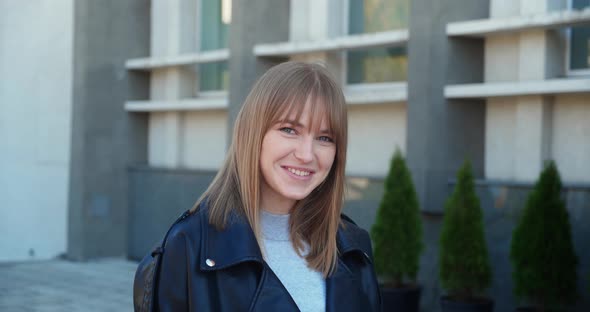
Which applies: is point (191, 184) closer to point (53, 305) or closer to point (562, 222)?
point (53, 305)

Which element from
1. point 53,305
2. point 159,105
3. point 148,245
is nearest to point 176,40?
point 159,105

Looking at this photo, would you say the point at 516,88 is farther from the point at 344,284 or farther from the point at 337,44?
the point at 344,284

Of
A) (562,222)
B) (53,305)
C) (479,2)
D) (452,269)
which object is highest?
(479,2)

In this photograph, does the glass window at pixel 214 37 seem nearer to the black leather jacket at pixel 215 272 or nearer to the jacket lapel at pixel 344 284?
the jacket lapel at pixel 344 284

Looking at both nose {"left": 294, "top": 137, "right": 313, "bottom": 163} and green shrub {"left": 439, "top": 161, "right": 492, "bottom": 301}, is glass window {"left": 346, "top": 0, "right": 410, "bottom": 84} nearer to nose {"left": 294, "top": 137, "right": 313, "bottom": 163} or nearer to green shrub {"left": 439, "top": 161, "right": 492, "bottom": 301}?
green shrub {"left": 439, "top": 161, "right": 492, "bottom": 301}

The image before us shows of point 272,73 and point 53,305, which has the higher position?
point 272,73

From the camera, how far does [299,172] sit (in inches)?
88.4

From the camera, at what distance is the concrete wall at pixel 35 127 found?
12.9 meters

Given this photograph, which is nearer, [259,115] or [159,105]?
[259,115]

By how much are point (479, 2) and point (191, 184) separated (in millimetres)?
5114

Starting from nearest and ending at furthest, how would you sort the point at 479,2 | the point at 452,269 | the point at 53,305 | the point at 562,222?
the point at 562,222, the point at 452,269, the point at 479,2, the point at 53,305

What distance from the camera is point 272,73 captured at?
2197 mm

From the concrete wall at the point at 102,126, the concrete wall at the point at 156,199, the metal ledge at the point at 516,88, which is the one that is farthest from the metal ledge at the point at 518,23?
the concrete wall at the point at 102,126

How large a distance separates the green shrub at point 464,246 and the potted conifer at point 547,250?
1.51ft
